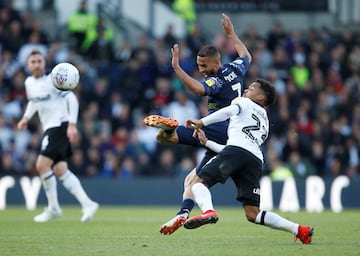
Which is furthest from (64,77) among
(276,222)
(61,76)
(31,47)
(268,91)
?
(31,47)

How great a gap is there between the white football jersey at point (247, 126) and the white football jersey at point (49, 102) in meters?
4.88

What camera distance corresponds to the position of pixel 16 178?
22.0 metres

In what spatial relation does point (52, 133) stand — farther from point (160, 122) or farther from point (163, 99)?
point (163, 99)

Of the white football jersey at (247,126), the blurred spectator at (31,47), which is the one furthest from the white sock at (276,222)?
the blurred spectator at (31,47)

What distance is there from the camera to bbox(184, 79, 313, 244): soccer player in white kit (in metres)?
11.0

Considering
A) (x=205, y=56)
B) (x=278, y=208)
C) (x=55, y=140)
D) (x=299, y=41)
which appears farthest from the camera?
(x=299, y=41)

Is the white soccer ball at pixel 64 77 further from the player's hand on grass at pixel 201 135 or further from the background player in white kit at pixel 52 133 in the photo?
the player's hand on grass at pixel 201 135

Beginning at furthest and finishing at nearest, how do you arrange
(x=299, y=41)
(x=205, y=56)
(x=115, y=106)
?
(x=299, y=41) < (x=115, y=106) < (x=205, y=56)

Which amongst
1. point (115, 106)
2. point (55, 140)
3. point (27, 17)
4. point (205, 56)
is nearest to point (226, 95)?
point (205, 56)

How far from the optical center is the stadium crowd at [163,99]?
2300 cm

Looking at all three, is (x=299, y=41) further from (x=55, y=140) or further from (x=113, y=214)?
(x=55, y=140)

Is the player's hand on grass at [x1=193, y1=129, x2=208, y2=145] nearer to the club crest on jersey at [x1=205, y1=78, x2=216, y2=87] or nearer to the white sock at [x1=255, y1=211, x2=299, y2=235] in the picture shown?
the club crest on jersey at [x1=205, y1=78, x2=216, y2=87]

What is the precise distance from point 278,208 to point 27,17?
26.5ft

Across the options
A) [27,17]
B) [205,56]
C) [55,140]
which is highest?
[27,17]
